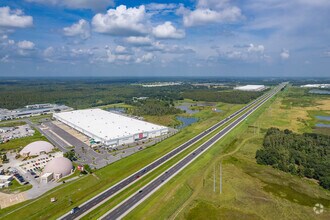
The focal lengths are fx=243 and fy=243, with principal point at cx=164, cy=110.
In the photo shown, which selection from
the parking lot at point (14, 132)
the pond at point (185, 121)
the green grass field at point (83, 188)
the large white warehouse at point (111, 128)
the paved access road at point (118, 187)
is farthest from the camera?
the pond at point (185, 121)

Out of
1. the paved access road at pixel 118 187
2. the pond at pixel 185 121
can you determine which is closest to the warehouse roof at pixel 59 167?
the paved access road at pixel 118 187

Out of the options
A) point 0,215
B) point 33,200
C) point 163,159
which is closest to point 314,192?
point 163,159

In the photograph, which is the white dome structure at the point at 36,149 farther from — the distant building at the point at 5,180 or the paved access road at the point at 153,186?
the paved access road at the point at 153,186

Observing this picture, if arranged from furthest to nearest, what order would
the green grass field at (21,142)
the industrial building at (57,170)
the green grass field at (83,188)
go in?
1. the green grass field at (21,142)
2. the industrial building at (57,170)
3. the green grass field at (83,188)

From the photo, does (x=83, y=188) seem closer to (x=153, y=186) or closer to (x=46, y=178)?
(x=46, y=178)

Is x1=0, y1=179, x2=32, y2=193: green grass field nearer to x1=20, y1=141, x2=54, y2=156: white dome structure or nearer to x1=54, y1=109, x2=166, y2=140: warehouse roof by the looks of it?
x1=20, y1=141, x2=54, y2=156: white dome structure

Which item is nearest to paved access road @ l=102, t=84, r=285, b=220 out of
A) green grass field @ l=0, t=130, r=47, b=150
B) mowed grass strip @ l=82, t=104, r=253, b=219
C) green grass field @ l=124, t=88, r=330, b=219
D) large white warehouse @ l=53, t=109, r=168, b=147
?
mowed grass strip @ l=82, t=104, r=253, b=219

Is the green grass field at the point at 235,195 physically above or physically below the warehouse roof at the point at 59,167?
below

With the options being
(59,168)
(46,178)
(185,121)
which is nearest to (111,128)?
(59,168)
